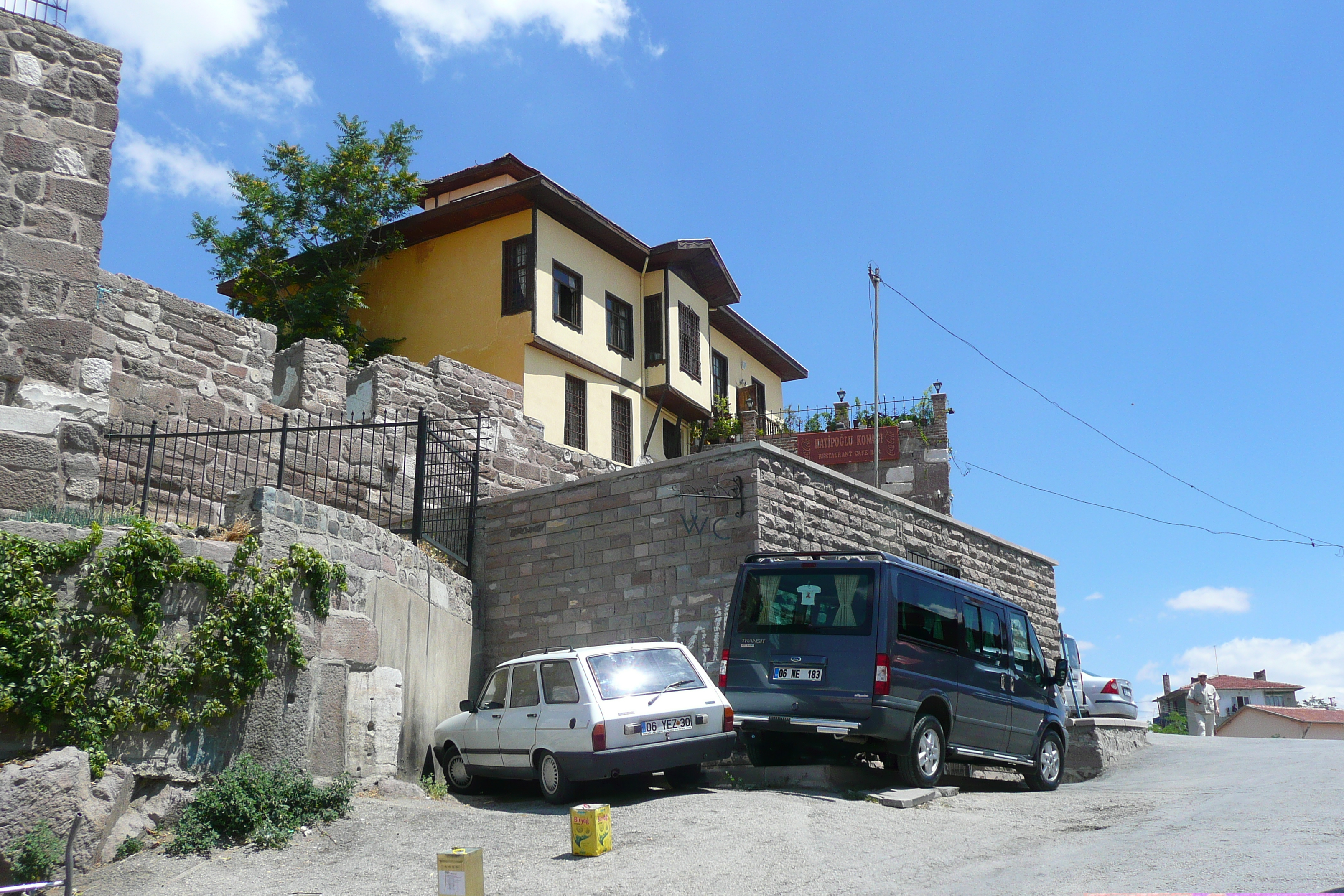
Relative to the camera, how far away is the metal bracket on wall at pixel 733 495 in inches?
515

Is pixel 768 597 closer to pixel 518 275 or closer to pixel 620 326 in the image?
pixel 518 275

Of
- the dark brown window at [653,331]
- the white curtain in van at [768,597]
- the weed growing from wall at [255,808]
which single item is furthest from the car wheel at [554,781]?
the dark brown window at [653,331]

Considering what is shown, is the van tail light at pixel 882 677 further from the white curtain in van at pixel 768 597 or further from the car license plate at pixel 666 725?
the car license plate at pixel 666 725

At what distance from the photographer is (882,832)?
26.9ft

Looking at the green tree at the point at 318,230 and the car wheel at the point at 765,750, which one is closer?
the car wheel at the point at 765,750

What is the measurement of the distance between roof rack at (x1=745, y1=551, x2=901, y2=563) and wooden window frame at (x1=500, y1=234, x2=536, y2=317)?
11944mm

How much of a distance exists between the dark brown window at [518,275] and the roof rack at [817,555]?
472 inches

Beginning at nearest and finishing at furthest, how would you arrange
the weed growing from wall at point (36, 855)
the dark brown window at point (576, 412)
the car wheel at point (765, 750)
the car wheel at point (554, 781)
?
1. the weed growing from wall at point (36, 855)
2. the car wheel at point (554, 781)
3. the car wheel at point (765, 750)
4. the dark brown window at point (576, 412)

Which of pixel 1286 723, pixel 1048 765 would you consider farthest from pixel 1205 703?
pixel 1286 723

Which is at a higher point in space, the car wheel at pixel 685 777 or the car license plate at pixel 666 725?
the car license plate at pixel 666 725

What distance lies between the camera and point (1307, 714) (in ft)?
149

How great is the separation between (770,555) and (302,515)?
4.66 m

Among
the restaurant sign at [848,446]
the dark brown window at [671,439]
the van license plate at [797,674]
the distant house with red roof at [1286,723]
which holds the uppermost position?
the dark brown window at [671,439]

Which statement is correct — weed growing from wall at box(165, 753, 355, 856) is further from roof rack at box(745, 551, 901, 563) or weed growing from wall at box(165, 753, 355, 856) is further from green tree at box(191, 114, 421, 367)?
green tree at box(191, 114, 421, 367)
